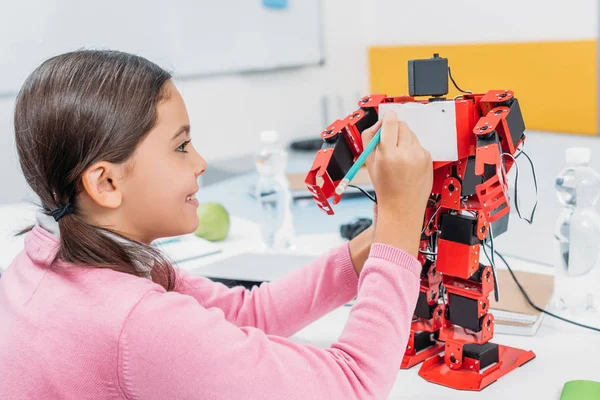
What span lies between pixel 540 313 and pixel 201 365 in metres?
0.58

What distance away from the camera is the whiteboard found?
227 cm

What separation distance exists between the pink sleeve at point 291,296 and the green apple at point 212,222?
436 millimetres

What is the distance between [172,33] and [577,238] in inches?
74.7

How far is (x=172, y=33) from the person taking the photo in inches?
Result: 104

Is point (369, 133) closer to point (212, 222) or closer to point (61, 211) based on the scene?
point (61, 211)

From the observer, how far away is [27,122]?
0.79 m

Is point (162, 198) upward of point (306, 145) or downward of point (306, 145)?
upward

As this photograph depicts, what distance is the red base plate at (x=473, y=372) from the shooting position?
884 mm

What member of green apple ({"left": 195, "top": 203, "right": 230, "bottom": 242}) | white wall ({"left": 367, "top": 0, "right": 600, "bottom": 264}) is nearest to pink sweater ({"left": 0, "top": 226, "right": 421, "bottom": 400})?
green apple ({"left": 195, "top": 203, "right": 230, "bottom": 242})

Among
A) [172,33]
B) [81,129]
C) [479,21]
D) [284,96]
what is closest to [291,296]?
[81,129]

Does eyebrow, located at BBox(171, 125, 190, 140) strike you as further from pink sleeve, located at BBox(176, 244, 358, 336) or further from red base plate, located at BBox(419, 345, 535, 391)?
red base plate, located at BBox(419, 345, 535, 391)

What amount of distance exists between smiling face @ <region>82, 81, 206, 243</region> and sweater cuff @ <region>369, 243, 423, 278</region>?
23cm

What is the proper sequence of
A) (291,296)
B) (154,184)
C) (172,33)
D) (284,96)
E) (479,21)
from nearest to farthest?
1. (154,184)
2. (291,296)
3. (172,33)
4. (479,21)
5. (284,96)

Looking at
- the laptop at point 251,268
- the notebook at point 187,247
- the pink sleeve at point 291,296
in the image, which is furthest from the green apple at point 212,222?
the pink sleeve at point 291,296
